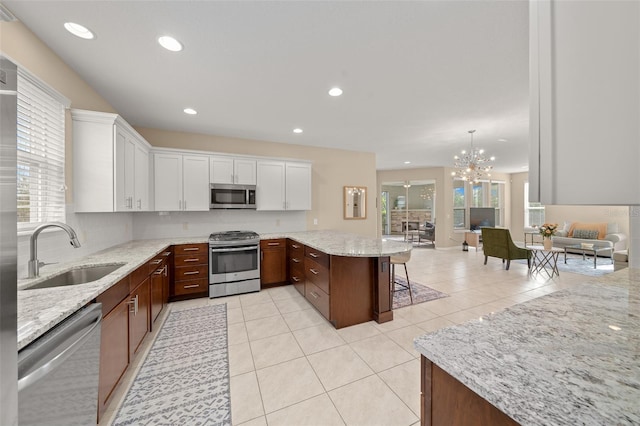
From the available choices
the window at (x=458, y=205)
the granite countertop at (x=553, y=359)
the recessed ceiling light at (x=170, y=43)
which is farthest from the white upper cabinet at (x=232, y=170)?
the window at (x=458, y=205)

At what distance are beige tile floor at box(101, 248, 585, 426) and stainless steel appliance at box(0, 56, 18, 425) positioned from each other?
1.40 m

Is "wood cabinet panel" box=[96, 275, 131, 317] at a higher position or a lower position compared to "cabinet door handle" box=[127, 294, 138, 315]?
higher

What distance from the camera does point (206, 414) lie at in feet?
5.41

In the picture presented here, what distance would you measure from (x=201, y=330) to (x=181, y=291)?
1.03 m

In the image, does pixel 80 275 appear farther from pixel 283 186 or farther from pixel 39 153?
pixel 283 186

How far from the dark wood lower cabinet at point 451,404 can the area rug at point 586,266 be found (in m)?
6.30

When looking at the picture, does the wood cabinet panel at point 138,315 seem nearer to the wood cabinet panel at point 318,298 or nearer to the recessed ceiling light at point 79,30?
the wood cabinet panel at point 318,298

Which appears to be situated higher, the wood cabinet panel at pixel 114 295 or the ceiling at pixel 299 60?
the ceiling at pixel 299 60

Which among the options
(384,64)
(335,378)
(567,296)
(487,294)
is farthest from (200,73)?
(487,294)

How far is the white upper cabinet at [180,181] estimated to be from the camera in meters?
3.61

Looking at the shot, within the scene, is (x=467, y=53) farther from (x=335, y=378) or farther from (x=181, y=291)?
(x=181, y=291)

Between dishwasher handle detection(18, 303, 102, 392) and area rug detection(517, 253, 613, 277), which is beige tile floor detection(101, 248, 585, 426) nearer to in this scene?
dishwasher handle detection(18, 303, 102, 392)

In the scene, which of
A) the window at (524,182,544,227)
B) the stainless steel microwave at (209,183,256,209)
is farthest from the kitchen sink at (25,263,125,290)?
the window at (524,182,544,227)

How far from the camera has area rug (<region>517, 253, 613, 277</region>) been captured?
505cm
